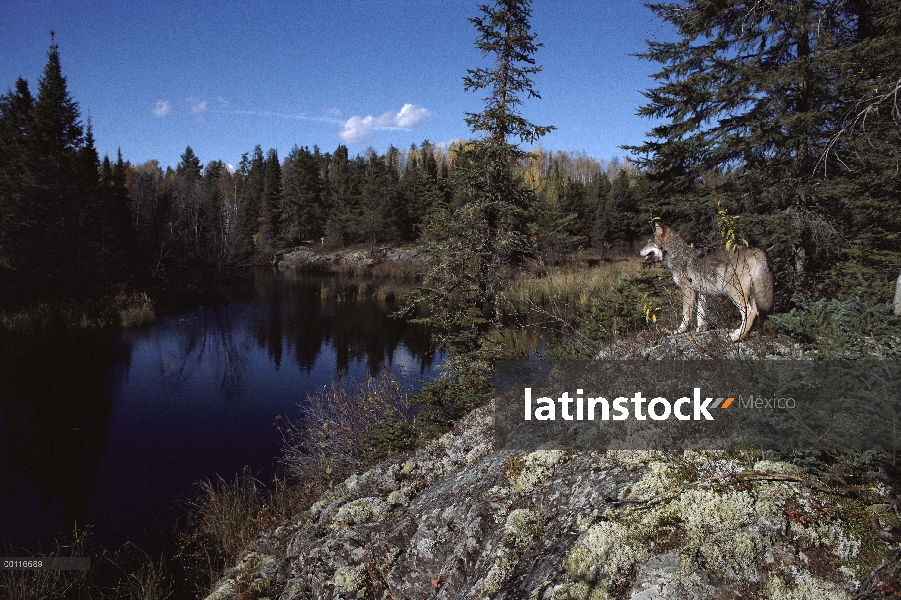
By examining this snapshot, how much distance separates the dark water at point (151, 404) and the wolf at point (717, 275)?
8126 millimetres

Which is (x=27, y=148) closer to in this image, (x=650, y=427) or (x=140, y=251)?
(x=140, y=251)

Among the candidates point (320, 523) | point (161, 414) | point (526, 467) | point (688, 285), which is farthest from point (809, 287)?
point (161, 414)

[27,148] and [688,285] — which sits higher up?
[27,148]

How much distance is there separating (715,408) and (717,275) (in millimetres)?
2903

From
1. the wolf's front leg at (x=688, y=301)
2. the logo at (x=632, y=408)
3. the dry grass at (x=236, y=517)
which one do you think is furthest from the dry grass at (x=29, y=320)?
the wolf's front leg at (x=688, y=301)

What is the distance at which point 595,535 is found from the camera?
8.74 feet

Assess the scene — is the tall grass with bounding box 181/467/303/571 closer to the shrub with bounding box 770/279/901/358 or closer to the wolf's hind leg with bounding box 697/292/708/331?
the wolf's hind leg with bounding box 697/292/708/331

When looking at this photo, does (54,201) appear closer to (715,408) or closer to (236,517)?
(236,517)

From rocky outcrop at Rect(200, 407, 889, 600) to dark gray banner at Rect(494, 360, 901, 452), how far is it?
174 mm

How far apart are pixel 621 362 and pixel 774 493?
2.64 meters

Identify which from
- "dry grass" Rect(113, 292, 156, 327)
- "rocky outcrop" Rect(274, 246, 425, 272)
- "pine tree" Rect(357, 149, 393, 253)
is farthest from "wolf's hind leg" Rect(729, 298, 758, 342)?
"pine tree" Rect(357, 149, 393, 253)

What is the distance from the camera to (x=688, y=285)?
6.46 meters

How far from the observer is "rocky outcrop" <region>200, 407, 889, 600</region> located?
223 centimetres

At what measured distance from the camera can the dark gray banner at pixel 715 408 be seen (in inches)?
108
